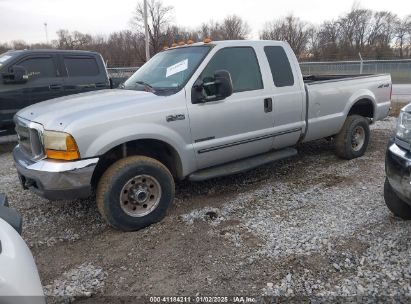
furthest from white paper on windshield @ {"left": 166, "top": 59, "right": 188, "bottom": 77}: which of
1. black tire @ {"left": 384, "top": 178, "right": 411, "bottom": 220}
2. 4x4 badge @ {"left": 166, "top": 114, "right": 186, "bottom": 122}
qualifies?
black tire @ {"left": 384, "top": 178, "right": 411, "bottom": 220}

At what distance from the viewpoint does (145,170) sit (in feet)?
12.6

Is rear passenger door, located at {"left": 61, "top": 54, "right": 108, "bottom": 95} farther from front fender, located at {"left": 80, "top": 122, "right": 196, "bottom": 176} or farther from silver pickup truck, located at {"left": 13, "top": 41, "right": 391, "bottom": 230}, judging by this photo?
front fender, located at {"left": 80, "top": 122, "right": 196, "bottom": 176}

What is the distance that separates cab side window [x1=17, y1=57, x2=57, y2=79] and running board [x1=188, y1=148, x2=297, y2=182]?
4.75 metres

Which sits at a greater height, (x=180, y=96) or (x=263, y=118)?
(x=180, y=96)

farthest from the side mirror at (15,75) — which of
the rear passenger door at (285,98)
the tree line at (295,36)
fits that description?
the tree line at (295,36)

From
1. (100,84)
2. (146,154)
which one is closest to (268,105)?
(146,154)

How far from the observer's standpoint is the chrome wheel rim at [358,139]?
625 cm

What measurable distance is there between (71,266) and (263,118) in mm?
2746

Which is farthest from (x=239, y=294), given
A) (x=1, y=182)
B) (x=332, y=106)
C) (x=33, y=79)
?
(x=33, y=79)

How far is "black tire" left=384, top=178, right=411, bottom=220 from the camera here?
3.69m

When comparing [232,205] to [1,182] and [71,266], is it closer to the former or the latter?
[71,266]

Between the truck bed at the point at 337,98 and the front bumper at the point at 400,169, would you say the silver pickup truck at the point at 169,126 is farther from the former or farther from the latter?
the front bumper at the point at 400,169

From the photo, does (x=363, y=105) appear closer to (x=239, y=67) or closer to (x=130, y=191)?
(x=239, y=67)

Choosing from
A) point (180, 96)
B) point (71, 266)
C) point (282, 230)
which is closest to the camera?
point (71, 266)
